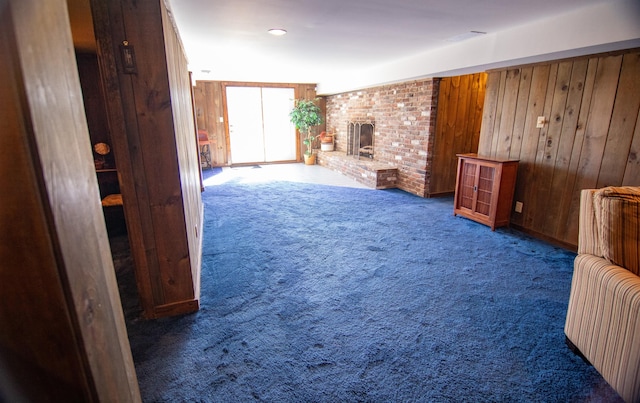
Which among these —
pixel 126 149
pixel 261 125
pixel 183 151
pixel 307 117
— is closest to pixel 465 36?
pixel 183 151

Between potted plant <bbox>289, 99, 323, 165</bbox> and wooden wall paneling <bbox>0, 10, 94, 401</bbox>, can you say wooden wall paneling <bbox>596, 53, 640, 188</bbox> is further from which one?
potted plant <bbox>289, 99, 323, 165</bbox>

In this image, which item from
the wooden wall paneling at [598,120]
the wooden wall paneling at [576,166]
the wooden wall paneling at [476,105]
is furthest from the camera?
the wooden wall paneling at [476,105]

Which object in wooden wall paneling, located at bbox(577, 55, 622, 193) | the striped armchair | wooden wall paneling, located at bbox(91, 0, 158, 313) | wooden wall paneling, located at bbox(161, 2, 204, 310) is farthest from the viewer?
wooden wall paneling, located at bbox(577, 55, 622, 193)

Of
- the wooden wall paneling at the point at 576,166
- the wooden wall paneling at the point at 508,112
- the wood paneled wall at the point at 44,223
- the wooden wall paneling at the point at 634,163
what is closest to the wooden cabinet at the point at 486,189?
the wooden wall paneling at the point at 508,112

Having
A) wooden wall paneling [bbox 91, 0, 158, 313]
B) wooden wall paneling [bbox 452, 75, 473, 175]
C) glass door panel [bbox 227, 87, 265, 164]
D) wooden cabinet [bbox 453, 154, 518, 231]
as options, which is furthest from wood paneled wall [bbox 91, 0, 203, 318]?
glass door panel [bbox 227, 87, 265, 164]

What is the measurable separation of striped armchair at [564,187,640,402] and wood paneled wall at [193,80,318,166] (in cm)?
734

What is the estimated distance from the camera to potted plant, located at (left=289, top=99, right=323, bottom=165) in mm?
7844

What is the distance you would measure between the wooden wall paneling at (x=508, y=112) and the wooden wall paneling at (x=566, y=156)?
0.59 meters

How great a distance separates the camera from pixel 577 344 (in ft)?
5.68

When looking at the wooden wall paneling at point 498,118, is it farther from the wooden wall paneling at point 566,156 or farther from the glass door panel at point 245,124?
the glass door panel at point 245,124

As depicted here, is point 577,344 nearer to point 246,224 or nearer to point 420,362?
point 420,362

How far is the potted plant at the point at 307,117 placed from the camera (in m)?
7.84

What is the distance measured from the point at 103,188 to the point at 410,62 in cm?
438

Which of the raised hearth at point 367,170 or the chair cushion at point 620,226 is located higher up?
the chair cushion at point 620,226
